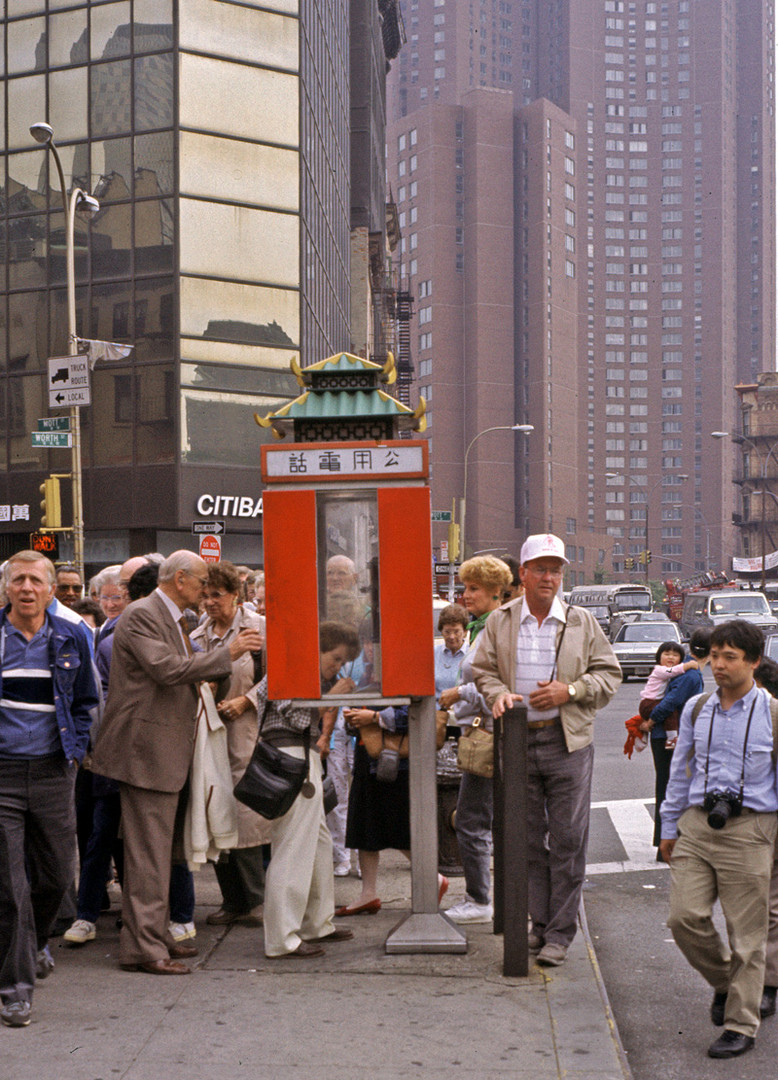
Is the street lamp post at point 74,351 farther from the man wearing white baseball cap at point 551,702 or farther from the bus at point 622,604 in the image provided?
the bus at point 622,604

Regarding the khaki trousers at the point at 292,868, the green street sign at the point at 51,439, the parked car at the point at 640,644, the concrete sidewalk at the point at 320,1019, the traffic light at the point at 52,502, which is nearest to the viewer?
the concrete sidewalk at the point at 320,1019

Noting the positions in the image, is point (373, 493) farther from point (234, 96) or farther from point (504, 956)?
point (234, 96)

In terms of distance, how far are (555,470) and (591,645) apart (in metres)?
138

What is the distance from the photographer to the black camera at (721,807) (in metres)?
5.17

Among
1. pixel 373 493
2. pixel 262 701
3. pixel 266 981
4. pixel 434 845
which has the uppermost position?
pixel 373 493


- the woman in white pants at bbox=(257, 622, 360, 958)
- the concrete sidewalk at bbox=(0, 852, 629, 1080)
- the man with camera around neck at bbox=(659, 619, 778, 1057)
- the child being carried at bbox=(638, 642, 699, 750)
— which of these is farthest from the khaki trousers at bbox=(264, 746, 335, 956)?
the child being carried at bbox=(638, 642, 699, 750)

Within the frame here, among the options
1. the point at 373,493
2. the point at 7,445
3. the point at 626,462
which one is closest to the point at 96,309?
the point at 7,445

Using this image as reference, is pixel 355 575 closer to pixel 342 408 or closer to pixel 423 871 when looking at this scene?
pixel 342 408

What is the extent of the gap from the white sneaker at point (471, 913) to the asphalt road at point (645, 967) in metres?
0.65

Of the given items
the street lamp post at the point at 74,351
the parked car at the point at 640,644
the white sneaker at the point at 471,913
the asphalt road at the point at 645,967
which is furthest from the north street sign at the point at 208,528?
the white sneaker at the point at 471,913

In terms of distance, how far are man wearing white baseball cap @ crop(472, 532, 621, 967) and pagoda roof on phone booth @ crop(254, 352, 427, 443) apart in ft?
3.29

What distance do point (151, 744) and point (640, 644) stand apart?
27.0 meters

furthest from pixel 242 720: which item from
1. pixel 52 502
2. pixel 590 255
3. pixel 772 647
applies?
pixel 590 255

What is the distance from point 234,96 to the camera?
31453mm
